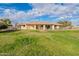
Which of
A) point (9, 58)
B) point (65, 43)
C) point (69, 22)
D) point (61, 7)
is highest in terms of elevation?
point (61, 7)

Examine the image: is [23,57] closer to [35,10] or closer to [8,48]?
[8,48]

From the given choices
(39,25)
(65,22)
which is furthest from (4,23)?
(65,22)

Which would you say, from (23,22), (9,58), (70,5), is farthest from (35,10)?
(9,58)

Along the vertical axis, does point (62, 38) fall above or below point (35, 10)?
below

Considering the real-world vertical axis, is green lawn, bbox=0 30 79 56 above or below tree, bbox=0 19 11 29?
below

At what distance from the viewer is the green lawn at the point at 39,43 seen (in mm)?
1449

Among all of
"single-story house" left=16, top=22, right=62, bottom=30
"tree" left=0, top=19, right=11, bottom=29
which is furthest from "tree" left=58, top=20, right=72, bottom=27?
"tree" left=0, top=19, right=11, bottom=29

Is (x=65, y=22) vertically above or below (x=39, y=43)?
above

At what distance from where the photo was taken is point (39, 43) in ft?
4.83

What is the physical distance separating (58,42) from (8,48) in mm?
373

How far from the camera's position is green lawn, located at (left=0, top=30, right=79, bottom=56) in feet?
4.75

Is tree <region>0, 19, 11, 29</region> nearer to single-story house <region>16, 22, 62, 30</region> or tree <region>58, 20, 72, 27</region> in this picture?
single-story house <region>16, 22, 62, 30</region>

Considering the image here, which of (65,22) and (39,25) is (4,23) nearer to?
(39,25)

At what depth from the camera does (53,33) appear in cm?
149
